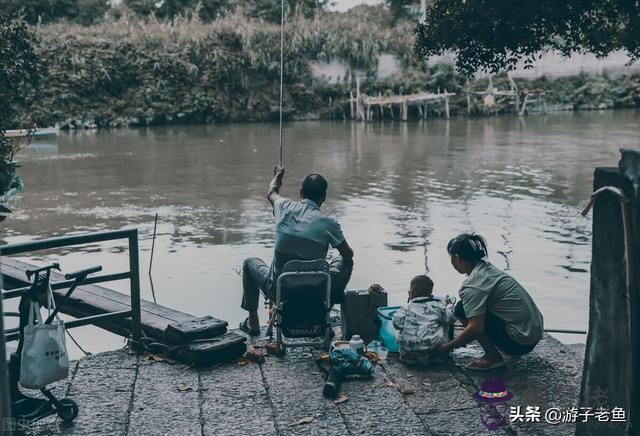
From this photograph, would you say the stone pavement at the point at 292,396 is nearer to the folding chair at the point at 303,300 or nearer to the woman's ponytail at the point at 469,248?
the folding chair at the point at 303,300

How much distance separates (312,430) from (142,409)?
104 cm

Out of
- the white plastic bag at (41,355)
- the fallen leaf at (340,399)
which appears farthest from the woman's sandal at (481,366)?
the white plastic bag at (41,355)

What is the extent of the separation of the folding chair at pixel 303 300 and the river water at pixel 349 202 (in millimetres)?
2555

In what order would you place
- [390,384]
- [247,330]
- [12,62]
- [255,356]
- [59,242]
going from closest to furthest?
[390,384]
[59,242]
[255,356]
[247,330]
[12,62]

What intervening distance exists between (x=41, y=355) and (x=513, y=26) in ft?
13.4

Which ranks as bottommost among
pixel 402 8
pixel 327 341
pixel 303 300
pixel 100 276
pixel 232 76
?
pixel 327 341

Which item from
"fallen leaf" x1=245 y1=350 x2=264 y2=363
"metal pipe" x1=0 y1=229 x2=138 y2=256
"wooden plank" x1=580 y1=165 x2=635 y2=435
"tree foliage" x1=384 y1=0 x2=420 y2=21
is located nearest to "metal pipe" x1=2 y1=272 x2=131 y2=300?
"metal pipe" x1=0 y1=229 x2=138 y2=256

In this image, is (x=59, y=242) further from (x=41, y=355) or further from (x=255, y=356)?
(x=255, y=356)

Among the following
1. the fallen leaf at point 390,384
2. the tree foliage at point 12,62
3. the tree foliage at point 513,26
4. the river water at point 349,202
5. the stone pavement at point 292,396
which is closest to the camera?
the stone pavement at point 292,396

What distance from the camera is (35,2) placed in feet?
136

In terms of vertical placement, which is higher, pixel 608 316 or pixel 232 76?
pixel 232 76

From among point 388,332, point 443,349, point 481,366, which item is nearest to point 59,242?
point 388,332

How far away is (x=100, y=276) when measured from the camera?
5.33 meters

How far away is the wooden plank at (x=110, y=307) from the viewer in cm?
599
